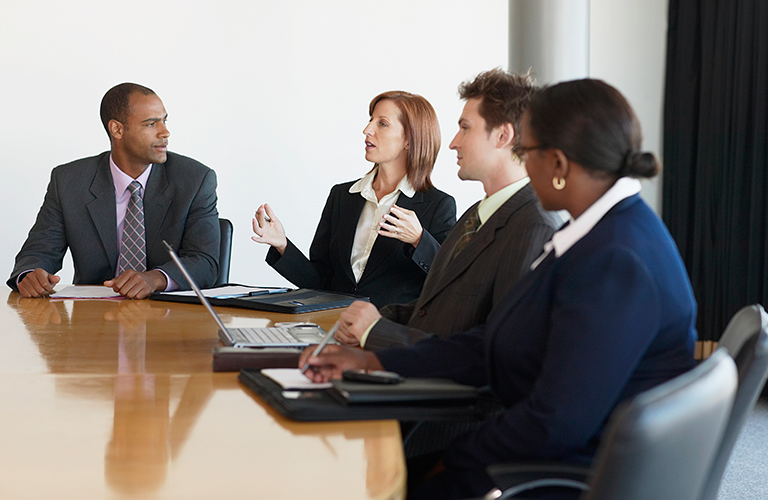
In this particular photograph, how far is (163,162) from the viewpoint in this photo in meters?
3.24

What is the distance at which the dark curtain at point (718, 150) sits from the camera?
415 centimetres

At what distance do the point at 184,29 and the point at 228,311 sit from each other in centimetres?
275

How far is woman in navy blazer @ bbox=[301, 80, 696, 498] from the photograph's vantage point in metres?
1.14

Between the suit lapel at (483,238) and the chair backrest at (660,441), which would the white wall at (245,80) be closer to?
the suit lapel at (483,238)

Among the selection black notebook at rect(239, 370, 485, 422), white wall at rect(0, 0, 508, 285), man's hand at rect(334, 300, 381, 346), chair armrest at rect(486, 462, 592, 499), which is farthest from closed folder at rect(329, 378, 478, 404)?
white wall at rect(0, 0, 508, 285)

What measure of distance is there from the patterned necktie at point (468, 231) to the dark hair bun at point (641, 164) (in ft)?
2.43

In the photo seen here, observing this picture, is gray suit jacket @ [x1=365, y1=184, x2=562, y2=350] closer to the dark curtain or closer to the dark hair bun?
the dark hair bun

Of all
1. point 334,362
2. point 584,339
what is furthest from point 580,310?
point 334,362

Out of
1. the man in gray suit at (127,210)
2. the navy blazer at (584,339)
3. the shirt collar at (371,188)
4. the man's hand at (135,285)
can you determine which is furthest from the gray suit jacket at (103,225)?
the navy blazer at (584,339)

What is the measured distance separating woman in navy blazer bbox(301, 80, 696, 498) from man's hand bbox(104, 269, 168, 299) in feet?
4.44

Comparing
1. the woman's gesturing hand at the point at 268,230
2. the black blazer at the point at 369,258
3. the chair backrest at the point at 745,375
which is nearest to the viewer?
the chair backrest at the point at 745,375

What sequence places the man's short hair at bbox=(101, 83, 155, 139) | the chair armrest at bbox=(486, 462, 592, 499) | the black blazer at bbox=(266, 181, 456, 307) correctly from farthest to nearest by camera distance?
the man's short hair at bbox=(101, 83, 155, 139) → the black blazer at bbox=(266, 181, 456, 307) → the chair armrest at bbox=(486, 462, 592, 499)

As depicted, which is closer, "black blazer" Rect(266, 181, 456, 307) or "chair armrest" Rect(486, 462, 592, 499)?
"chair armrest" Rect(486, 462, 592, 499)

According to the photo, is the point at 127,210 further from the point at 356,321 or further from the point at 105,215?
the point at 356,321
